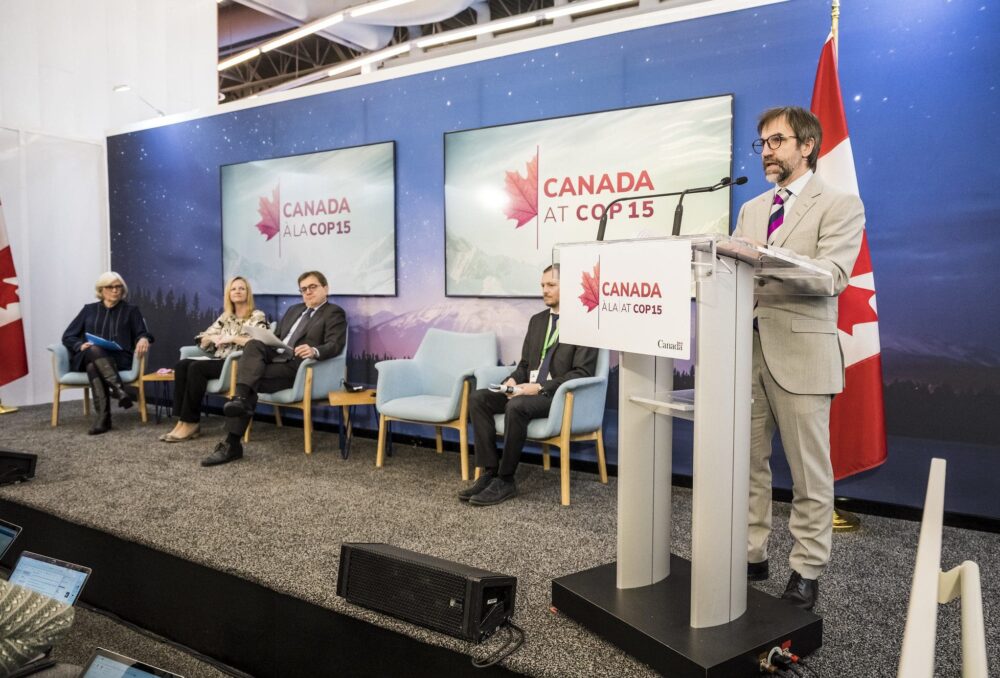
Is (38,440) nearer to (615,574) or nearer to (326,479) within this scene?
(326,479)

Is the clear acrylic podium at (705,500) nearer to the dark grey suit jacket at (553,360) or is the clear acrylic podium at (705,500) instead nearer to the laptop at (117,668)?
the laptop at (117,668)

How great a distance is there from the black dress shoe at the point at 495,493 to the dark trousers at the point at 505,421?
0.18 feet

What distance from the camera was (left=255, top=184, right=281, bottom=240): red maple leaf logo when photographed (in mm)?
5801

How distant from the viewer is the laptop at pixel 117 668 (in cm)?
168

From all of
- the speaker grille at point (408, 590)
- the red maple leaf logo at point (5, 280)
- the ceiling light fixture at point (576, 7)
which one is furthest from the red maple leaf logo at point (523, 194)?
the red maple leaf logo at point (5, 280)

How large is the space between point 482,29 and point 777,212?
22.3ft

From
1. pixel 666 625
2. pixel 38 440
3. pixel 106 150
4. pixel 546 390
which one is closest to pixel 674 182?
pixel 546 390

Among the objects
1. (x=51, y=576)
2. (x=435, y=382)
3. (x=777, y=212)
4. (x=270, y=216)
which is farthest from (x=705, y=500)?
(x=270, y=216)

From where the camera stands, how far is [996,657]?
6.93ft

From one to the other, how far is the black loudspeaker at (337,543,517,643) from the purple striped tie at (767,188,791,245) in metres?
1.42

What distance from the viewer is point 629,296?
191 cm

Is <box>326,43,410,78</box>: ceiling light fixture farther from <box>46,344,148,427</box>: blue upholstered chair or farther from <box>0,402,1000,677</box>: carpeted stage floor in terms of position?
<box>0,402,1000,677</box>: carpeted stage floor

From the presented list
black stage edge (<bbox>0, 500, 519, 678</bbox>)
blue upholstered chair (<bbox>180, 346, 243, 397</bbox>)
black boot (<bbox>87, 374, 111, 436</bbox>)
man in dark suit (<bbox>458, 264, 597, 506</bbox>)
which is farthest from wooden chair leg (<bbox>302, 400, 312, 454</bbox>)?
black boot (<bbox>87, 374, 111, 436</bbox>)

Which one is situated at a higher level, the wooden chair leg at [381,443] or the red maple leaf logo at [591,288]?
the red maple leaf logo at [591,288]
